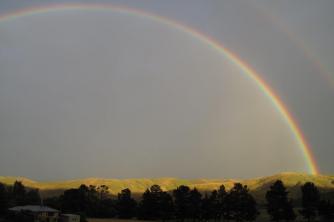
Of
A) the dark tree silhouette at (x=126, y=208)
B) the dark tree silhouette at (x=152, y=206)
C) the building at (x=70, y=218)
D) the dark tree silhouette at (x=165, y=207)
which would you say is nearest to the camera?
the building at (x=70, y=218)

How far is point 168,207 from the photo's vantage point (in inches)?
5246

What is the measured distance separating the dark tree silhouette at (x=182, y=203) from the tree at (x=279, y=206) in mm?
25822

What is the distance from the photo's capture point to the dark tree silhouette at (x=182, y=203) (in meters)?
131

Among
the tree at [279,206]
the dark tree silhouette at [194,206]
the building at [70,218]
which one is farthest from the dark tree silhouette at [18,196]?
the tree at [279,206]

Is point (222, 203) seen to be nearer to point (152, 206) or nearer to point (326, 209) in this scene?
point (152, 206)

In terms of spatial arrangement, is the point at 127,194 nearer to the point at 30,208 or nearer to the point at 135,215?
the point at 135,215

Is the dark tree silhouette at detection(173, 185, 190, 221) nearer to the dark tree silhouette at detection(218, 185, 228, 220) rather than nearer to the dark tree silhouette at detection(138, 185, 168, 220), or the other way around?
the dark tree silhouette at detection(138, 185, 168, 220)

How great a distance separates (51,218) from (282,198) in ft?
217

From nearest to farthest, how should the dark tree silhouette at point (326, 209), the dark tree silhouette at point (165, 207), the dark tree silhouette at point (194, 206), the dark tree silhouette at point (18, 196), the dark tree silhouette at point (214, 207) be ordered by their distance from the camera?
the dark tree silhouette at point (326, 209) < the dark tree silhouette at point (194, 206) < the dark tree silhouette at point (214, 207) < the dark tree silhouette at point (165, 207) < the dark tree silhouette at point (18, 196)

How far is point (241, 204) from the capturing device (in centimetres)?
12556

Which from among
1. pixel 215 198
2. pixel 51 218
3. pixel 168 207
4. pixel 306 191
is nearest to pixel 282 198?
pixel 306 191

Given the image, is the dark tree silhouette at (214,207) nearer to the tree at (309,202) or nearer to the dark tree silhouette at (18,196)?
the tree at (309,202)

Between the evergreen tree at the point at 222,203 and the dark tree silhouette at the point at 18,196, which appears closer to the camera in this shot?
the evergreen tree at the point at 222,203

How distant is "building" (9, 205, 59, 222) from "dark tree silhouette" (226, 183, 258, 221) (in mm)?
52304
